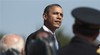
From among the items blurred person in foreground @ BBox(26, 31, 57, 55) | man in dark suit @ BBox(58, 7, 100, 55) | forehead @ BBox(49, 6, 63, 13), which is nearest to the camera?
man in dark suit @ BBox(58, 7, 100, 55)

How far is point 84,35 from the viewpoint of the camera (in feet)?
16.4

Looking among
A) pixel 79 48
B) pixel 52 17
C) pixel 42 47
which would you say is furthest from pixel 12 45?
pixel 52 17

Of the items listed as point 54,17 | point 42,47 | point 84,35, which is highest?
point 84,35

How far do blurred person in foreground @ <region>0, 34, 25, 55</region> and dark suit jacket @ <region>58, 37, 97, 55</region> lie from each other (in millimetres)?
761

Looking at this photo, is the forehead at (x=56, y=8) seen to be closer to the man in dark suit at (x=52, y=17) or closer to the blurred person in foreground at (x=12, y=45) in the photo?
the man in dark suit at (x=52, y=17)

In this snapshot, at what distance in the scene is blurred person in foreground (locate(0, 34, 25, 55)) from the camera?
5.72 meters

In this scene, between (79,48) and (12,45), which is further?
(12,45)

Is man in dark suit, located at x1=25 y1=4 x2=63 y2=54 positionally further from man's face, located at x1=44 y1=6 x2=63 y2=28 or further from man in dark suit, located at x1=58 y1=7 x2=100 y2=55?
man in dark suit, located at x1=58 y1=7 x2=100 y2=55

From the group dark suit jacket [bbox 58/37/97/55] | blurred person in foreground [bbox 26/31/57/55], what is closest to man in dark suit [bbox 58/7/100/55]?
dark suit jacket [bbox 58/37/97/55]

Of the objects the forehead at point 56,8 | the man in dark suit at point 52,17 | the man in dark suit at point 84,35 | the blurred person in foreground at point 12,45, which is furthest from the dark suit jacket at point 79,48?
the forehead at point 56,8

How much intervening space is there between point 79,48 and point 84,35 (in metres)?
0.13

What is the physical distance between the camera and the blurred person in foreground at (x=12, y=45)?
572cm

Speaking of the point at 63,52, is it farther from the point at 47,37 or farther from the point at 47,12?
the point at 47,12

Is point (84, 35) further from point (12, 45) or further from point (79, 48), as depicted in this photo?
point (12, 45)
